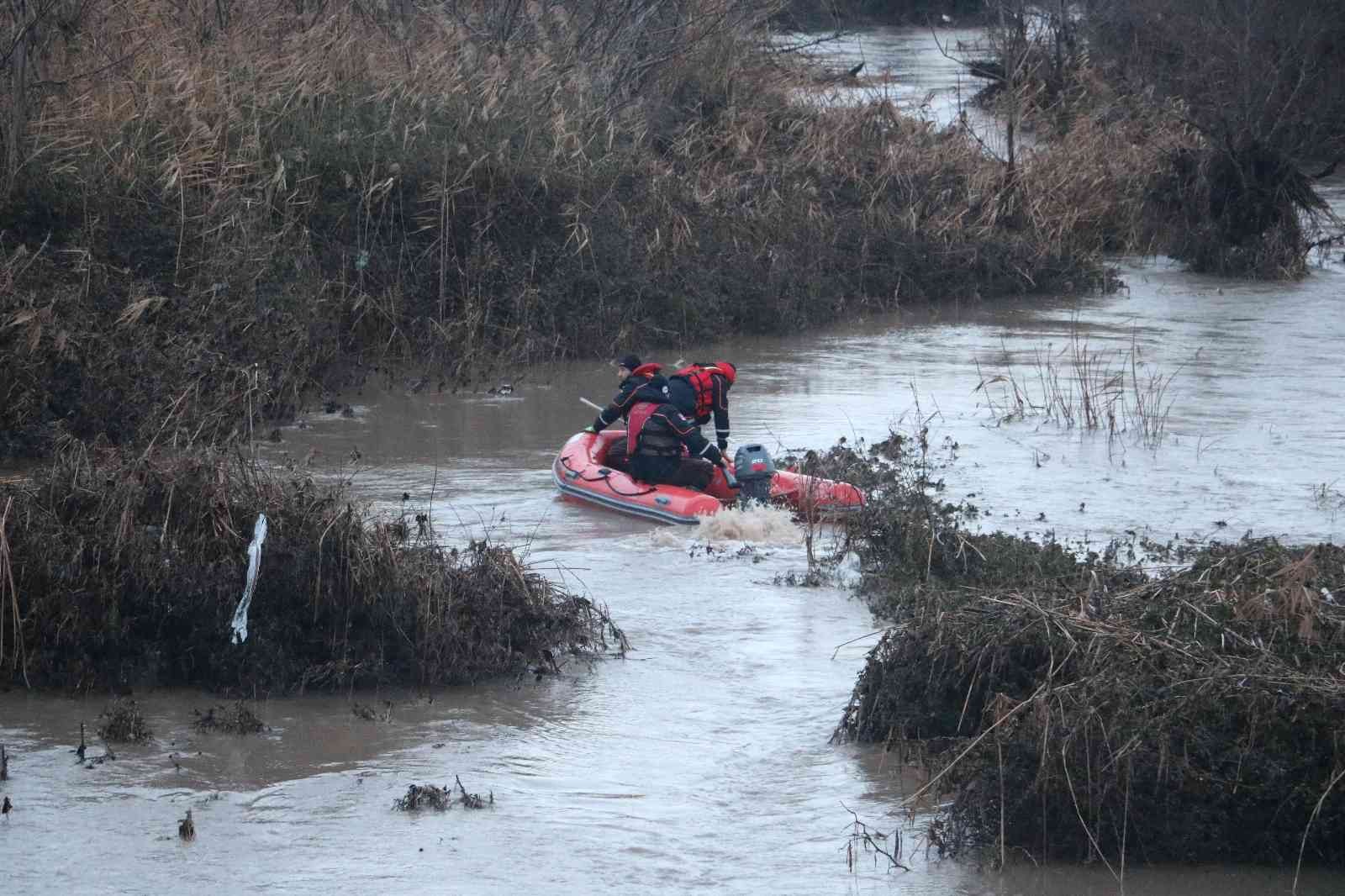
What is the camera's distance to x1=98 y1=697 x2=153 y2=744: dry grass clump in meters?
6.48

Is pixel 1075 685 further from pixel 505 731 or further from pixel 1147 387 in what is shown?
pixel 1147 387

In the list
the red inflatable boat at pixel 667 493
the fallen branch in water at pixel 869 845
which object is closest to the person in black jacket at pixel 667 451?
the red inflatable boat at pixel 667 493

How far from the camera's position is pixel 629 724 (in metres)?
6.98

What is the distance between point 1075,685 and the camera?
5.52 m

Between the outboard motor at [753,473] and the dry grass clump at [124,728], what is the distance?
4769 mm

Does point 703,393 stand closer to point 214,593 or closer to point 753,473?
point 753,473

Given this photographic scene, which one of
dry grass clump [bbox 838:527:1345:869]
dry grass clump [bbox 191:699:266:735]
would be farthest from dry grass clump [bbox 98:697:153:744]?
dry grass clump [bbox 838:527:1345:869]

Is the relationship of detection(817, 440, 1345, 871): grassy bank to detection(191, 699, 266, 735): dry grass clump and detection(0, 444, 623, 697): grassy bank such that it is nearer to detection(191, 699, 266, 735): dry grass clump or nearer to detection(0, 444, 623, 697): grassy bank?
detection(0, 444, 623, 697): grassy bank

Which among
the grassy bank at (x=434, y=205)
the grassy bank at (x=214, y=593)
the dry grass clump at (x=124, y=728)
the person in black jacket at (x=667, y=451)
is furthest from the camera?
the grassy bank at (x=434, y=205)

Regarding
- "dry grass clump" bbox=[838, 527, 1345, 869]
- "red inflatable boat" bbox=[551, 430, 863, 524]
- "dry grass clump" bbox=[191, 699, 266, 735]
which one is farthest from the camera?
"red inflatable boat" bbox=[551, 430, 863, 524]

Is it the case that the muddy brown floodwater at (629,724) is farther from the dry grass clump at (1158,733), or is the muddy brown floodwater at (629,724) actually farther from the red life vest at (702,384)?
the red life vest at (702,384)

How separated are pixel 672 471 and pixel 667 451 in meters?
0.15

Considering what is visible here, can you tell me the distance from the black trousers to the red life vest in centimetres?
42

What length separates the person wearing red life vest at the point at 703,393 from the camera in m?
11.1
